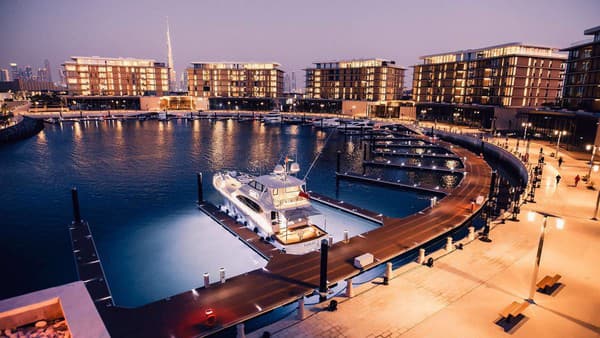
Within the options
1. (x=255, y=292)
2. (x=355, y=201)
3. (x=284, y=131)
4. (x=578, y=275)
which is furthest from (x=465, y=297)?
(x=284, y=131)

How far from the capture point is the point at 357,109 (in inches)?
5448

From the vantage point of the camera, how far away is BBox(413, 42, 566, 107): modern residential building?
9750 cm

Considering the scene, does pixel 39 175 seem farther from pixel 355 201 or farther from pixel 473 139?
pixel 473 139

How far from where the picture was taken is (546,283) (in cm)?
1722

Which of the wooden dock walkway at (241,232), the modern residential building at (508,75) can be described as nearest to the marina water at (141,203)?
the wooden dock walkway at (241,232)

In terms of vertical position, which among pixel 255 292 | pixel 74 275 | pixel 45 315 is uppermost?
pixel 45 315

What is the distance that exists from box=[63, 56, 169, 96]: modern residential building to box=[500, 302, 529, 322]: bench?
16581 centimetres

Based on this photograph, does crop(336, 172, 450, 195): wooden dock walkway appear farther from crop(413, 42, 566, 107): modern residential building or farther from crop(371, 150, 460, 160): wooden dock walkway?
crop(413, 42, 566, 107): modern residential building

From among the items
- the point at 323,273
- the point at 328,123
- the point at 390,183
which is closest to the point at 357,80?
the point at 328,123

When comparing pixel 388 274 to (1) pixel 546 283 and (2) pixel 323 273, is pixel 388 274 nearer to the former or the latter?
(2) pixel 323 273

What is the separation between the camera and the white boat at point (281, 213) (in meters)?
24.9

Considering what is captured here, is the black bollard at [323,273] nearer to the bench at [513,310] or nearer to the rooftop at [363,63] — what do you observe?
the bench at [513,310]

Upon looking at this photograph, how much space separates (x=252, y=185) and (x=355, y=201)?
14.3 meters

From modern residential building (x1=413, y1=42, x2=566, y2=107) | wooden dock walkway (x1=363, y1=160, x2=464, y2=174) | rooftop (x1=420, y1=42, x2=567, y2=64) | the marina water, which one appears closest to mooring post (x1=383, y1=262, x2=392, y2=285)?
the marina water
